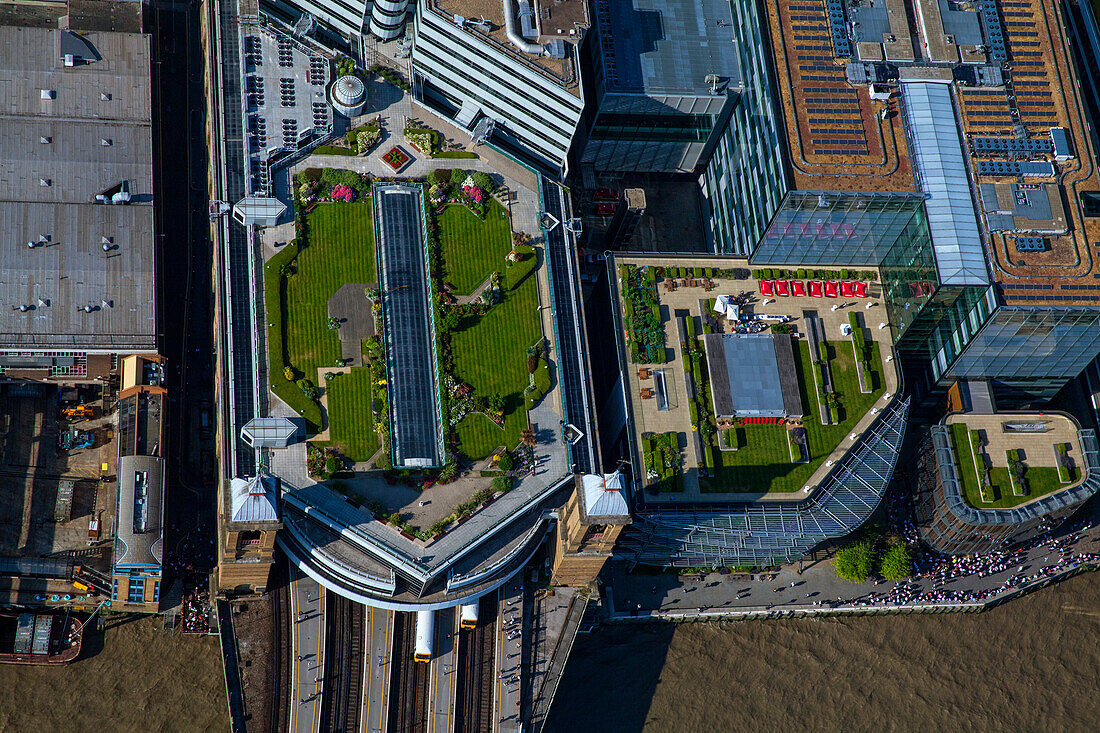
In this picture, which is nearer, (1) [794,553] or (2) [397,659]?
(2) [397,659]

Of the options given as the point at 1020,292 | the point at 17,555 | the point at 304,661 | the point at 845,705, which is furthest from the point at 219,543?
the point at 1020,292

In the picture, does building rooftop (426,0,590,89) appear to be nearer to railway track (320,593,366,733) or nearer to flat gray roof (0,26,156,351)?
flat gray roof (0,26,156,351)

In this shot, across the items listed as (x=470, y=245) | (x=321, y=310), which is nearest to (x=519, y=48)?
(x=470, y=245)

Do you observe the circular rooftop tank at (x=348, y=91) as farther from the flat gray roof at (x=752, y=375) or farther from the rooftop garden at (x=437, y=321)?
the flat gray roof at (x=752, y=375)

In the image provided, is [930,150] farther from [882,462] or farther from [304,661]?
[304,661]

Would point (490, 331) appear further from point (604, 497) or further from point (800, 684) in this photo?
point (800, 684)

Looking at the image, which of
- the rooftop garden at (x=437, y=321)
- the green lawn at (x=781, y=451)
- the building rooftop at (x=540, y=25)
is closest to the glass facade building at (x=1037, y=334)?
the green lawn at (x=781, y=451)
